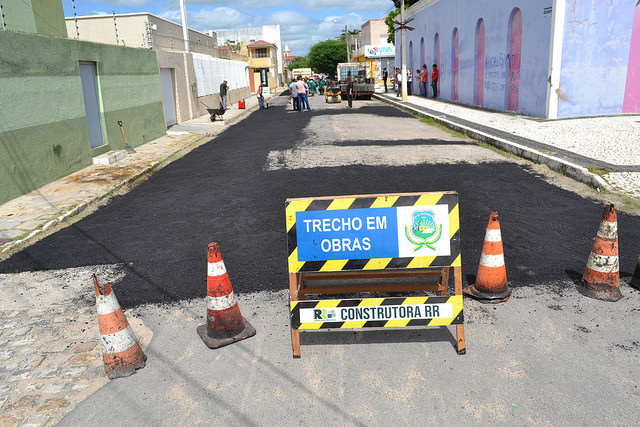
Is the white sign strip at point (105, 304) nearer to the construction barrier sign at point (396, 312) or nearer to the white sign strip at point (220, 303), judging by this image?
the white sign strip at point (220, 303)

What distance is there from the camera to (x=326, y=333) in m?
4.27

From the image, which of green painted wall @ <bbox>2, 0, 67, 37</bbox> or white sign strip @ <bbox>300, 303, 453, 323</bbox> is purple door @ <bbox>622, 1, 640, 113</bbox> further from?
green painted wall @ <bbox>2, 0, 67, 37</bbox>

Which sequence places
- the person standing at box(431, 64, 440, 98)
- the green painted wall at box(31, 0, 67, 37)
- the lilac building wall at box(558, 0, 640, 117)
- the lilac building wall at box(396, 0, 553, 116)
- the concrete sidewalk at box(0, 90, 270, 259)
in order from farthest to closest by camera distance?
1. the person standing at box(431, 64, 440, 98)
2. the lilac building wall at box(396, 0, 553, 116)
3. the lilac building wall at box(558, 0, 640, 117)
4. the green painted wall at box(31, 0, 67, 37)
5. the concrete sidewalk at box(0, 90, 270, 259)

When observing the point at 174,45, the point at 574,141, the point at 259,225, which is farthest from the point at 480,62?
the point at 259,225

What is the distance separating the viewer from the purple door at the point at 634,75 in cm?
1727

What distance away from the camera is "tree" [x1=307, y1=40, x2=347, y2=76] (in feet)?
383

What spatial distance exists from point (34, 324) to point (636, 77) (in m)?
19.9

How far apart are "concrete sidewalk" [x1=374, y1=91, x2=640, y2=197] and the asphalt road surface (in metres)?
1.05

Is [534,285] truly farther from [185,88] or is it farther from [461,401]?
[185,88]

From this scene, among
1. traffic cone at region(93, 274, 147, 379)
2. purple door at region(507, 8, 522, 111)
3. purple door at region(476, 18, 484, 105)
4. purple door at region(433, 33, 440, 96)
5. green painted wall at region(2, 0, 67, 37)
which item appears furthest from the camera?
purple door at region(433, 33, 440, 96)

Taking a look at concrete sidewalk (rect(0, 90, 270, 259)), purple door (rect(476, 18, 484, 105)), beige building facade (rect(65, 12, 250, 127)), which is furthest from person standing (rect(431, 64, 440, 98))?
concrete sidewalk (rect(0, 90, 270, 259))

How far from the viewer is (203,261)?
584 centimetres

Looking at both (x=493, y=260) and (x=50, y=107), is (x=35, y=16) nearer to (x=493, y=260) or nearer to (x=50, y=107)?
(x=50, y=107)

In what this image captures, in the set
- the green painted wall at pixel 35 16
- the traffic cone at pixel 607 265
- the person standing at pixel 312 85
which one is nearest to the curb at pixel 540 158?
the traffic cone at pixel 607 265
